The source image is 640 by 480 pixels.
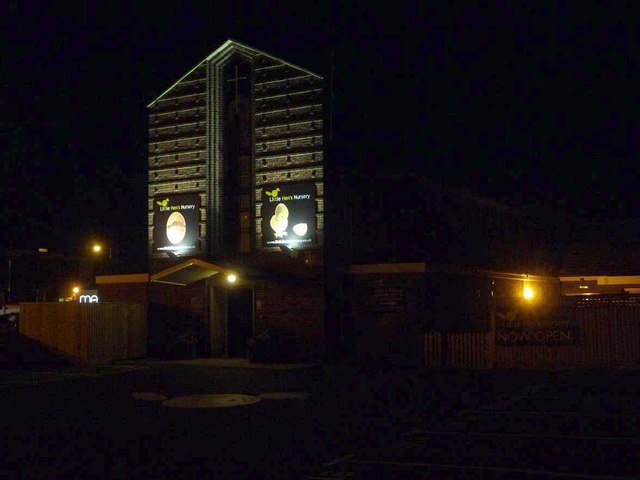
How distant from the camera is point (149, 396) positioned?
17.4 m

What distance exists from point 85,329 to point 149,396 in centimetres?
982

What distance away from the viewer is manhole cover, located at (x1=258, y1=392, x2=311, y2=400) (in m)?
17.0

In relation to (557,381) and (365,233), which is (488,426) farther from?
(365,233)

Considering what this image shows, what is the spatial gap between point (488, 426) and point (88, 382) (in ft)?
40.1

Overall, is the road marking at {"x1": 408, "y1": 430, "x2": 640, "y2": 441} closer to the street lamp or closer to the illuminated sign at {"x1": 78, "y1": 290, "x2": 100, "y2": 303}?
the illuminated sign at {"x1": 78, "y1": 290, "x2": 100, "y2": 303}

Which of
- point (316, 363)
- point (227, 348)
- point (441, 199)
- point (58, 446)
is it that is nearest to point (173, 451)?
point (58, 446)

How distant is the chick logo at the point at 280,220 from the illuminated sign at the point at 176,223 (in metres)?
3.19

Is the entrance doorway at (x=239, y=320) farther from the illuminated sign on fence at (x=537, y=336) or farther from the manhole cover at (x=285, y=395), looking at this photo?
the manhole cover at (x=285, y=395)

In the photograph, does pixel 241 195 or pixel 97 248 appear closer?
pixel 241 195

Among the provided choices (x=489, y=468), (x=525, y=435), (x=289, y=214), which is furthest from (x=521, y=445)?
(x=289, y=214)

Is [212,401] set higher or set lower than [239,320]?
lower

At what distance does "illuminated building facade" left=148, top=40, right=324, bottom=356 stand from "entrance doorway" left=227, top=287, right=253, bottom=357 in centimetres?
4

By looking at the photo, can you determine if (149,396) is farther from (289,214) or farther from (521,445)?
(289,214)

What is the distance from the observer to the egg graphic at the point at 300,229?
25516 mm
